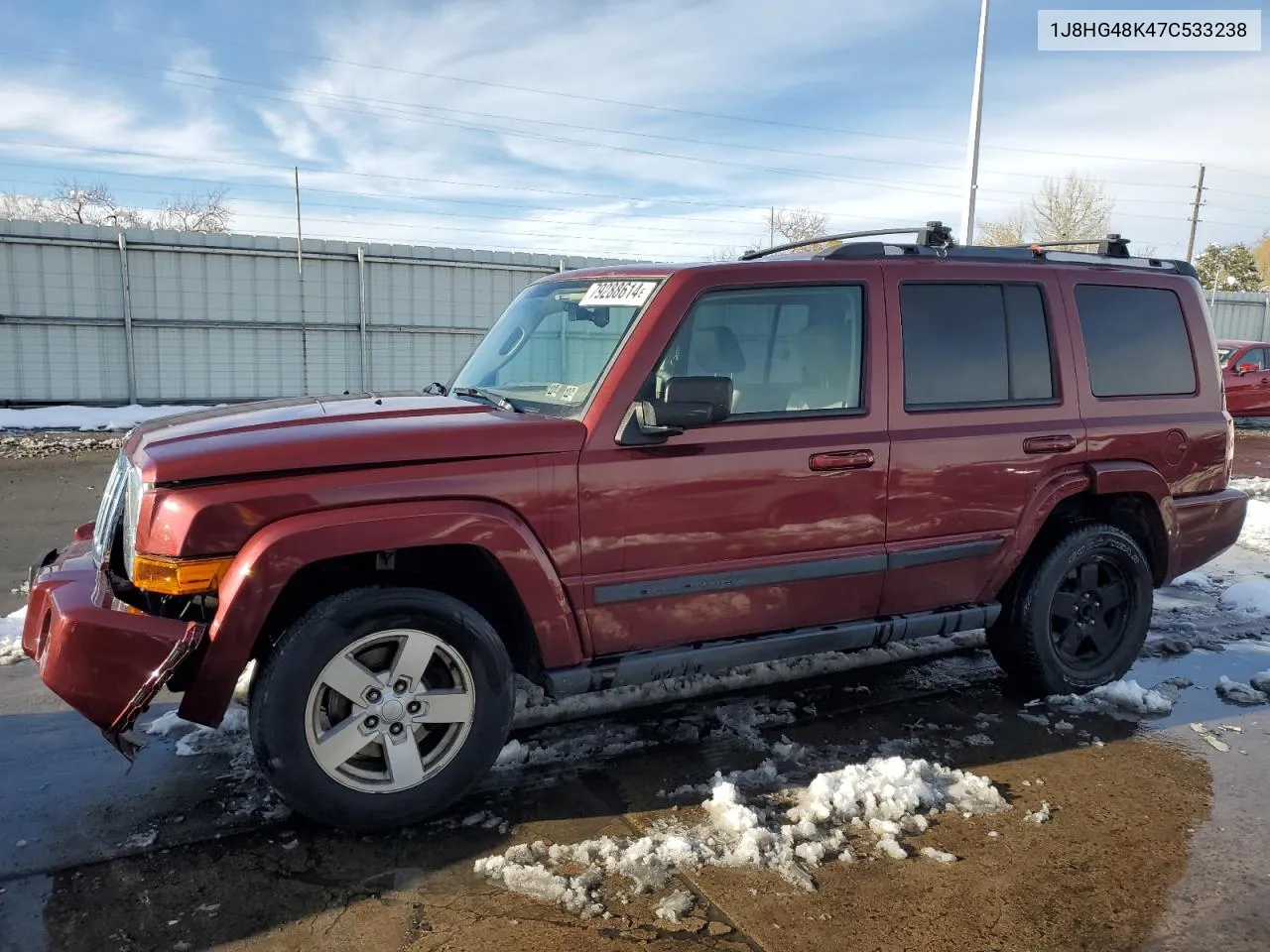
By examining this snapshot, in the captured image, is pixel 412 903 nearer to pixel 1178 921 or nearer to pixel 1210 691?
pixel 1178 921

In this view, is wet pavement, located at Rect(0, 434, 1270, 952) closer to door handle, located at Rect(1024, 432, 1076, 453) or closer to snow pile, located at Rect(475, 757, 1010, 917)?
snow pile, located at Rect(475, 757, 1010, 917)

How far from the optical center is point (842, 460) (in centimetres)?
383

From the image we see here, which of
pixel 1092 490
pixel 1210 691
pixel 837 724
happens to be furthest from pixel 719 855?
pixel 1210 691

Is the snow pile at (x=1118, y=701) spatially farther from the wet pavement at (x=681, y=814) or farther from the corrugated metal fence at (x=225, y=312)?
the corrugated metal fence at (x=225, y=312)

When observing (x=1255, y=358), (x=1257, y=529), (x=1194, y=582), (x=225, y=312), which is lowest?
(x=1194, y=582)

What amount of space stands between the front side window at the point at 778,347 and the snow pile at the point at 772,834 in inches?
57.6

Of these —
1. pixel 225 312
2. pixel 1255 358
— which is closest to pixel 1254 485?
pixel 1255 358

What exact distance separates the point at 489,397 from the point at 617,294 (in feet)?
2.29

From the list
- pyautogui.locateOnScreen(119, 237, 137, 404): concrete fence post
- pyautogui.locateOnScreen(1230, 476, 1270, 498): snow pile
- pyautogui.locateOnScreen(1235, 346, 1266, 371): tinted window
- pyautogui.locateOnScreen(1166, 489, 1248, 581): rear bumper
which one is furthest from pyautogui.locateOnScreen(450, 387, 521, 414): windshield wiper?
pyautogui.locateOnScreen(1235, 346, 1266, 371): tinted window

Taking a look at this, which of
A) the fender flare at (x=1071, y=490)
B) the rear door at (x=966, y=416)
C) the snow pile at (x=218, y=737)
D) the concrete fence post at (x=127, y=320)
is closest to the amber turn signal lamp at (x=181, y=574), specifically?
the snow pile at (x=218, y=737)

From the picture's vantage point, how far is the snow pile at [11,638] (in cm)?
482

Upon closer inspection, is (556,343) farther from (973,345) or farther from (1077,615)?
(1077,615)

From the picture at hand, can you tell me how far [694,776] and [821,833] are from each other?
597 millimetres

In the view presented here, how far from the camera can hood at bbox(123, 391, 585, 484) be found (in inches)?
119
